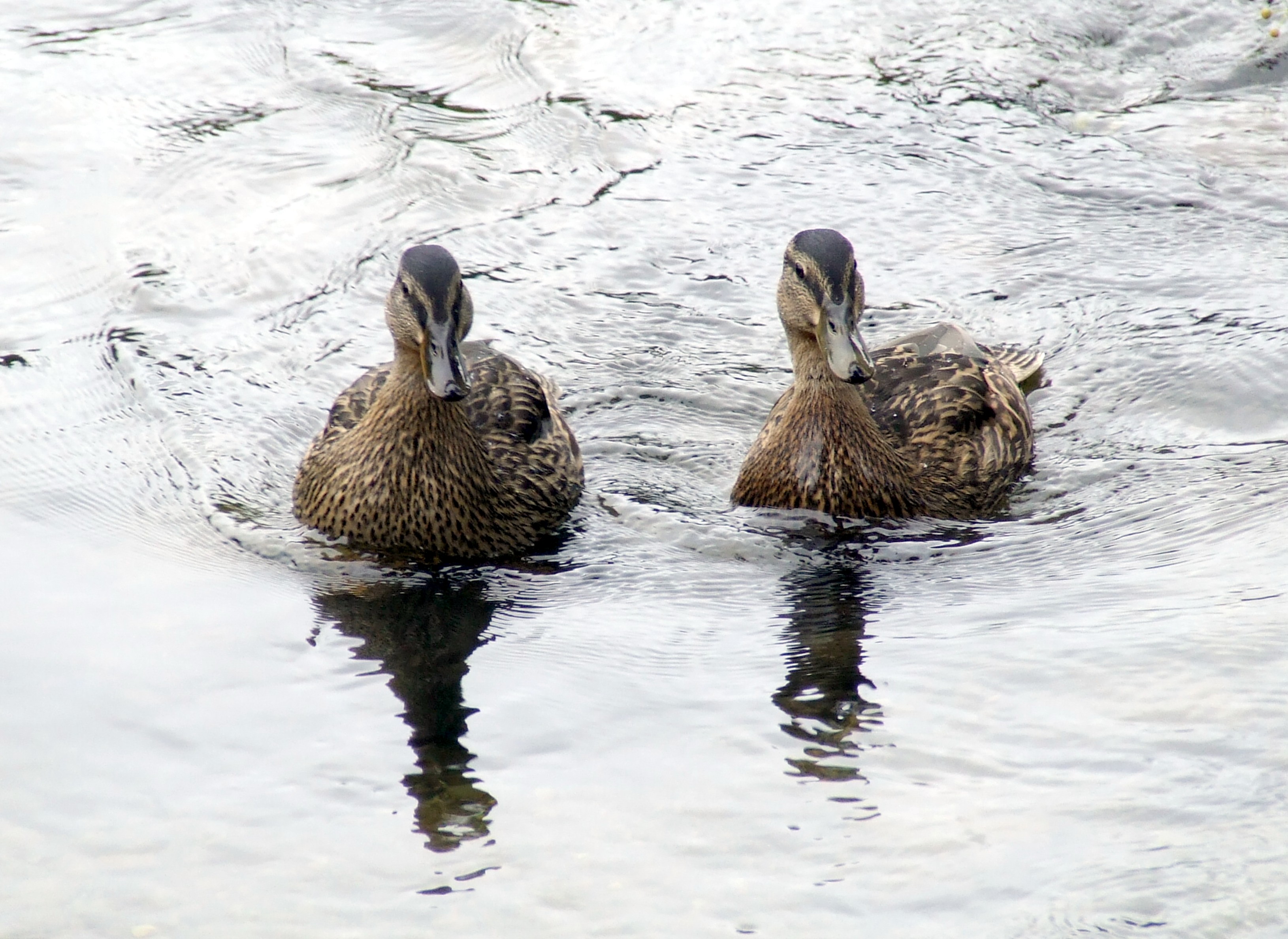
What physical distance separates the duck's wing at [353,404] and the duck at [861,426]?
5.96 ft

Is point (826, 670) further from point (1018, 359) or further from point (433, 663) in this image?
point (1018, 359)

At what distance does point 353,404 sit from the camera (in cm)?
788

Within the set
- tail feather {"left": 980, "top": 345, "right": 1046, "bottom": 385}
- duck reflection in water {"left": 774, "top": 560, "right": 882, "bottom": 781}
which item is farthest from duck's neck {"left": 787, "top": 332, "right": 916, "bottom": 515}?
tail feather {"left": 980, "top": 345, "right": 1046, "bottom": 385}

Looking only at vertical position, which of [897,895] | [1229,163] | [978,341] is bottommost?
[897,895]

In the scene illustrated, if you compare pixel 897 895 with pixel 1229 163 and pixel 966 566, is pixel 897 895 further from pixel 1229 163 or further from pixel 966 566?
pixel 1229 163

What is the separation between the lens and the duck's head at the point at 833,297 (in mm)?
7199

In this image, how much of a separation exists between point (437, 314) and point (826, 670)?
2.21m

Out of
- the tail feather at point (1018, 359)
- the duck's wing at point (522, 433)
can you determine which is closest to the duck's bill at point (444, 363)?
the duck's wing at point (522, 433)

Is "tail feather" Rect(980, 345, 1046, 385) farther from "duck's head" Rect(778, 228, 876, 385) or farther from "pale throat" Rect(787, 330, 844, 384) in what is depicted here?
"duck's head" Rect(778, 228, 876, 385)

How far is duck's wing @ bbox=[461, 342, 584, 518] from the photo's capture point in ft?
25.4

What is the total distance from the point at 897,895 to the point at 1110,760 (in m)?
1.00

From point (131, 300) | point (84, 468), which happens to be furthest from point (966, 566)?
point (131, 300)

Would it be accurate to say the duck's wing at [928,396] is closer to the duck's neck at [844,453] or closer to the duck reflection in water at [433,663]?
the duck's neck at [844,453]

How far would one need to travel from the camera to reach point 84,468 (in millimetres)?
7887
